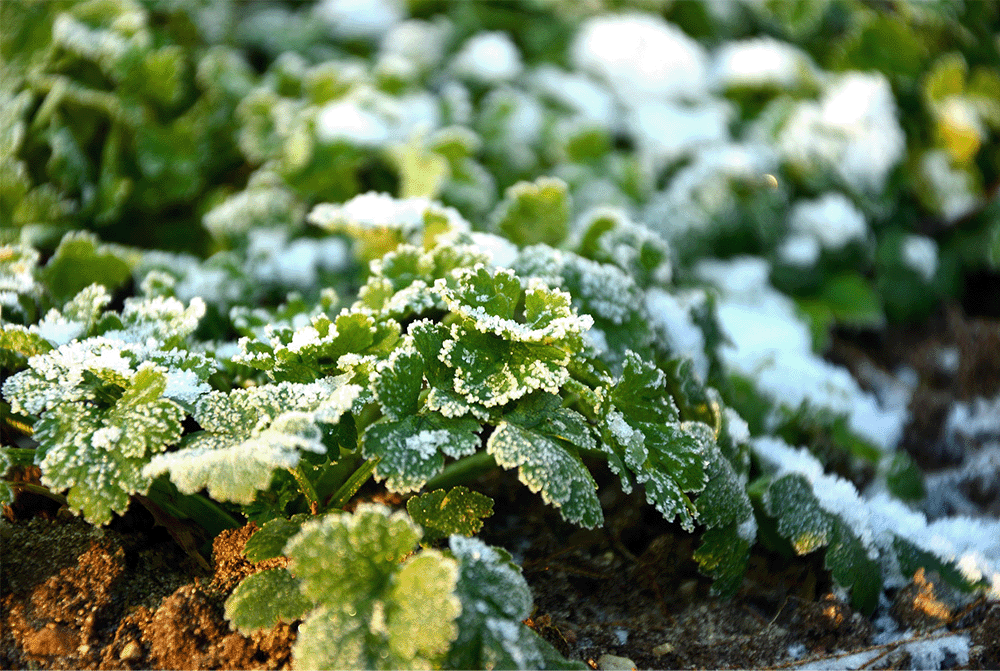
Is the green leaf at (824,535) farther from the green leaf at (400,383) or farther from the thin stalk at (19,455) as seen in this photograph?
the thin stalk at (19,455)

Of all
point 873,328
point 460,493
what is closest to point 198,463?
point 460,493

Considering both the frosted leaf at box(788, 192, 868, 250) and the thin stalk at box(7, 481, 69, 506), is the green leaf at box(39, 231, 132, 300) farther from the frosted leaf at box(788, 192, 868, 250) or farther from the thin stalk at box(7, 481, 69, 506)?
the frosted leaf at box(788, 192, 868, 250)

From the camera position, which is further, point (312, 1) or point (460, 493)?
point (312, 1)

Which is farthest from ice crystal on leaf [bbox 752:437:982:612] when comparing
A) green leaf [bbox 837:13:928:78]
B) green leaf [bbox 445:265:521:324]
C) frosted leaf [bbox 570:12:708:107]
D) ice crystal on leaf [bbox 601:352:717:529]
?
green leaf [bbox 837:13:928:78]

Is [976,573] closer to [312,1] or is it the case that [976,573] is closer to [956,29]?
[956,29]

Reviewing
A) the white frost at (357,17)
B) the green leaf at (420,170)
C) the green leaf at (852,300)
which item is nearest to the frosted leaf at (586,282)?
the green leaf at (420,170)
